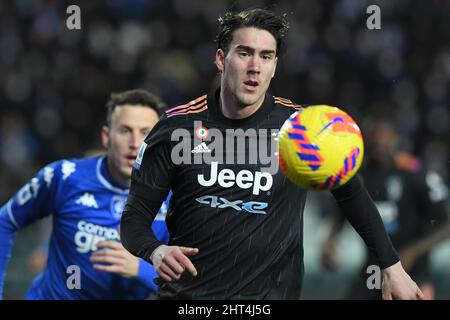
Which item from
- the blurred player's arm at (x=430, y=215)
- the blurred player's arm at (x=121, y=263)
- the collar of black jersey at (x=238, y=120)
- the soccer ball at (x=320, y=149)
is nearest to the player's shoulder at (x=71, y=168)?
the blurred player's arm at (x=121, y=263)

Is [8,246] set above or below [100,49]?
below

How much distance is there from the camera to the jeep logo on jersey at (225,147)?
4941 millimetres

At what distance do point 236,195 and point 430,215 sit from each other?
3.99 m

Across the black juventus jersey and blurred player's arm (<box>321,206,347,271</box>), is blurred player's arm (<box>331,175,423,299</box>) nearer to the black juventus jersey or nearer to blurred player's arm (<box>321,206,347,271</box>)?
the black juventus jersey

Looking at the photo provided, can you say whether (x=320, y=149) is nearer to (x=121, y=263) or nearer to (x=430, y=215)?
(x=121, y=263)

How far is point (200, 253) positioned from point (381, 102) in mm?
9688

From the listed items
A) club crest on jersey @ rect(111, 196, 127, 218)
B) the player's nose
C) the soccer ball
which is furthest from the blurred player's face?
the soccer ball

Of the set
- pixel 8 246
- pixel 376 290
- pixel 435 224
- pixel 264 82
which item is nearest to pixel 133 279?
pixel 8 246

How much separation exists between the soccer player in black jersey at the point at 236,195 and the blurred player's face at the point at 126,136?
1.30 metres

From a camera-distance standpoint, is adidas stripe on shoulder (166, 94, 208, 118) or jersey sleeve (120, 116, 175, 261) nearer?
jersey sleeve (120, 116, 175, 261)

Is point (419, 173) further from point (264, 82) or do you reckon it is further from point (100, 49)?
point (100, 49)

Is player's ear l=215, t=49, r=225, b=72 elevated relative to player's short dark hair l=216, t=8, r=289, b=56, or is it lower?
lower

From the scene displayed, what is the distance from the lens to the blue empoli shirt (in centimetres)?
620
